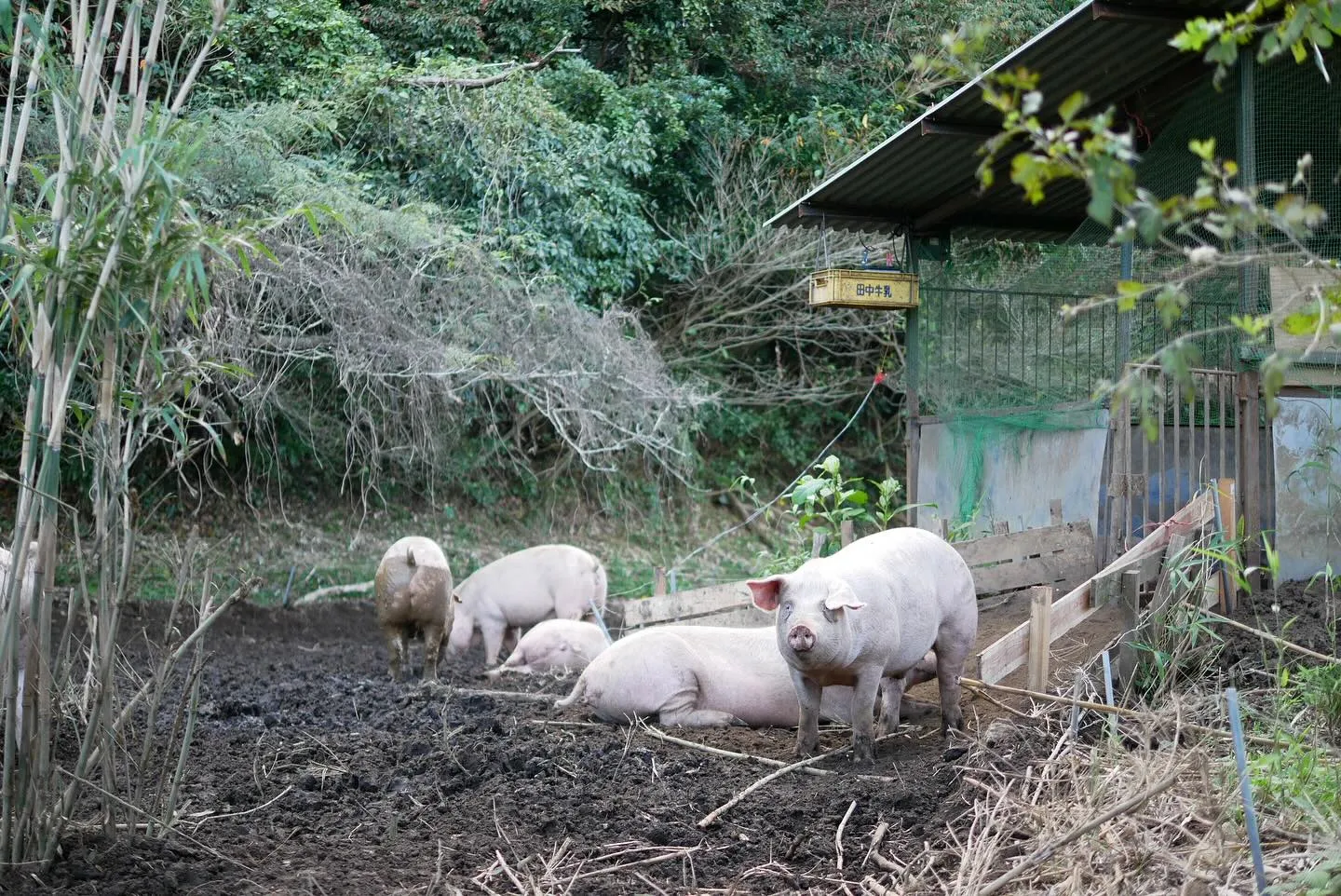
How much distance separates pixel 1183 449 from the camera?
767cm

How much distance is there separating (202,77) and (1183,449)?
11089 mm

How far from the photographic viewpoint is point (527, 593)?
10984mm

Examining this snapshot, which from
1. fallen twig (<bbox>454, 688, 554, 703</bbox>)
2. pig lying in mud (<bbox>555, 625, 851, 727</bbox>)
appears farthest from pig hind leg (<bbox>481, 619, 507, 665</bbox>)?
pig lying in mud (<bbox>555, 625, 851, 727</bbox>)

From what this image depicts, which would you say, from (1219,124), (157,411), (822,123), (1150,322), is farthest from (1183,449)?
(822,123)

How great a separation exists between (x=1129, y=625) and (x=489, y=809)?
108 inches

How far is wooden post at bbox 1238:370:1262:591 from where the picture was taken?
22.7 feet

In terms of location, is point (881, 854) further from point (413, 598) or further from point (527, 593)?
point (527, 593)

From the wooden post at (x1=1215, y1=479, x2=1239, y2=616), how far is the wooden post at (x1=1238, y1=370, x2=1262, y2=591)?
63cm

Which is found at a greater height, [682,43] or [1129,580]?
[682,43]

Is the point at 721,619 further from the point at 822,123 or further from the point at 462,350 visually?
the point at 822,123

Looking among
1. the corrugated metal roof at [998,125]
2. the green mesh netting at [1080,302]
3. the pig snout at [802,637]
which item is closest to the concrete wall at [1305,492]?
the green mesh netting at [1080,302]

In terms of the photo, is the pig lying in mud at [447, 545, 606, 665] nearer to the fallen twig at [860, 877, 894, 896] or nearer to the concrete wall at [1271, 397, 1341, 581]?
the concrete wall at [1271, 397, 1341, 581]

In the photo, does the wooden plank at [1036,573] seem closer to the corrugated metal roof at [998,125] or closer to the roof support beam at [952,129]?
the corrugated metal roof at [998,125]

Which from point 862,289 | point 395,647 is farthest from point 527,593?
point 862,289
